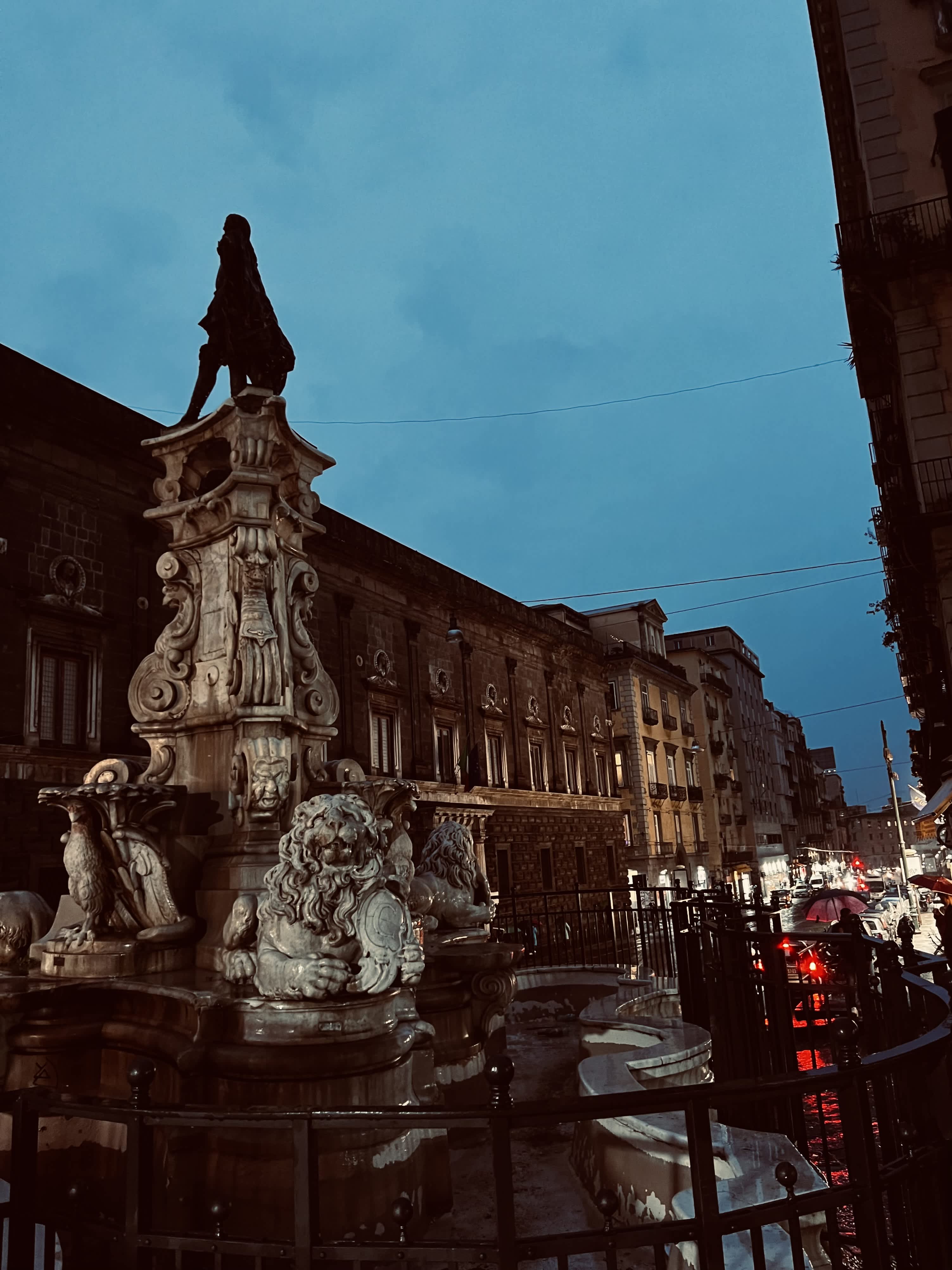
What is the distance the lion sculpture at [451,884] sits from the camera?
7168mm

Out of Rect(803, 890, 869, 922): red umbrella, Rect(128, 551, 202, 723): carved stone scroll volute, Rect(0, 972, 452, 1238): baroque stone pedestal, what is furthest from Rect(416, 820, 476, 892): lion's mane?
Rect(803, 890, 869, 922): red umbrella

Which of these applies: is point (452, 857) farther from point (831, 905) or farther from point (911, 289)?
point (911, 289)

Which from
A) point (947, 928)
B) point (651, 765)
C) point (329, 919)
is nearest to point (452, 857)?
point (329, 919)

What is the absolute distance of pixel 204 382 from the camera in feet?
24.9

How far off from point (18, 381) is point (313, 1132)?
657 inches

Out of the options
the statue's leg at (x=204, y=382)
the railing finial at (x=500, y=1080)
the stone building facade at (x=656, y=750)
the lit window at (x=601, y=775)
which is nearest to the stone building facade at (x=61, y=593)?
the statue's leg at (x=204, y=382)

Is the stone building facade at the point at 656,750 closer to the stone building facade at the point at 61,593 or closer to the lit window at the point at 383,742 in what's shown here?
the lit window at the point at 383,742

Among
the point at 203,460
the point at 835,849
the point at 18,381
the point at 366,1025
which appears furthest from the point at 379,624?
the point at 835,849

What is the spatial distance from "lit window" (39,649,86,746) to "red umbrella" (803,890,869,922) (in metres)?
14.6

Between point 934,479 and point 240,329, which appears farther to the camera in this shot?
point 934,479

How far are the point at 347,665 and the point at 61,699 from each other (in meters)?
8.59

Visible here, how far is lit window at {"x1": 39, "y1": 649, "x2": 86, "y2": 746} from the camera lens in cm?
1623

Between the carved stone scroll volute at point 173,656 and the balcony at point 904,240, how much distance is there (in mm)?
13472

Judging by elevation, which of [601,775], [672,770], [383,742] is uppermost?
[672,770]
